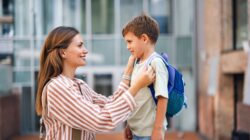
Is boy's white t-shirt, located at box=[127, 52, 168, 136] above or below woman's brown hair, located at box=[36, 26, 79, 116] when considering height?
below

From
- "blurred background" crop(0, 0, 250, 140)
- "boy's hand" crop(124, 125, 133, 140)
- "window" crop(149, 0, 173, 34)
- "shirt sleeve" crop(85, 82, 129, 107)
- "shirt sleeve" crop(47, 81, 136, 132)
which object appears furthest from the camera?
"window" crop(149, 0, 173, 34)

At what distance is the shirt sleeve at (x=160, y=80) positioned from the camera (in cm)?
243

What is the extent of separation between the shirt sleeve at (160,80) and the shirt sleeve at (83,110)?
29 centimetres

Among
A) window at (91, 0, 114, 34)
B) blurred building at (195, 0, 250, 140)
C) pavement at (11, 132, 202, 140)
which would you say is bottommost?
pavement at (11, 132, 202, 140)

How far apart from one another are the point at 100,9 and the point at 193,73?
458 centimetres

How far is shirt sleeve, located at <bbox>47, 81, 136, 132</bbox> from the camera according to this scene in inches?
83.9

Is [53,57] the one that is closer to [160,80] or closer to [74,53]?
[74,53]

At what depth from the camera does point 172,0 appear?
18.8m

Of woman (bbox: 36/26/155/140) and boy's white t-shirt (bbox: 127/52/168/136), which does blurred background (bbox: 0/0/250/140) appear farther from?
woman (bbox: 36/26/155/140)

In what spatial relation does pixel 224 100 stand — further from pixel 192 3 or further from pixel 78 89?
pixel 78 89

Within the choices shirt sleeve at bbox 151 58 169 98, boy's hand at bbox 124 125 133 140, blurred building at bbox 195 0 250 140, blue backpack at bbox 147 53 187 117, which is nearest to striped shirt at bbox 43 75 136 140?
shirt sleeve at bbox 151 58 169 98

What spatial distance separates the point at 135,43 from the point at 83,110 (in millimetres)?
630

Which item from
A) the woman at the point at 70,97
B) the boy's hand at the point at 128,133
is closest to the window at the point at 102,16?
the boy's hand at the point at 128,133

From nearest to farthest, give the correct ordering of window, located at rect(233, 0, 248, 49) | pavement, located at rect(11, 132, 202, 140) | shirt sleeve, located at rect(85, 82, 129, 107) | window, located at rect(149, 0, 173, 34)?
shirt sleeve, located at rect(85, 82, 129, 107) → window, located at rect(233, 0, 248, 49) → pavement, located at rect(11, 132, 202, 140) → window, located at rect(149, 0, 173, 34)
